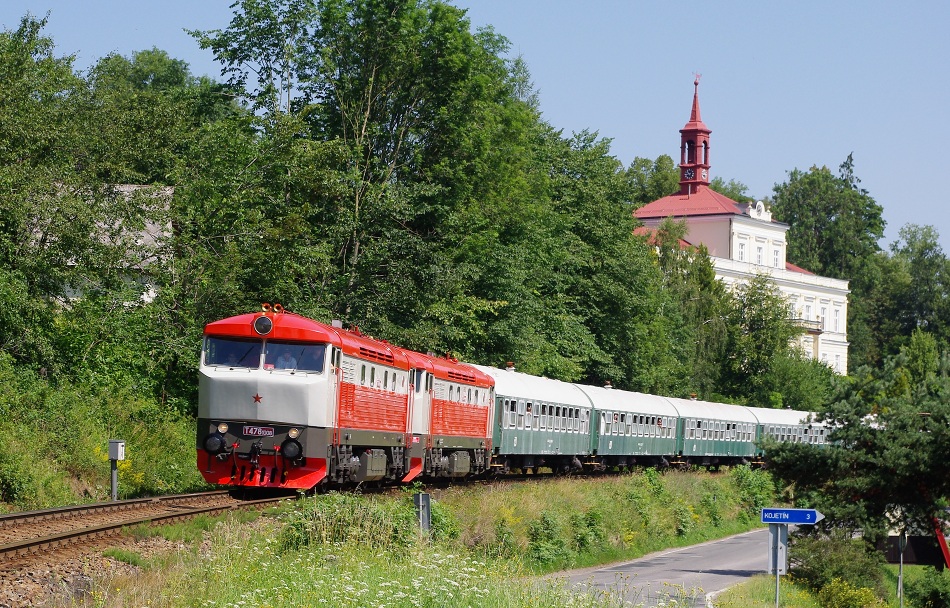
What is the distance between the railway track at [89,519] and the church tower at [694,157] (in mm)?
96406

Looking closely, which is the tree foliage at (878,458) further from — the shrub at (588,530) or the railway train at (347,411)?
the shrub at (588,530)

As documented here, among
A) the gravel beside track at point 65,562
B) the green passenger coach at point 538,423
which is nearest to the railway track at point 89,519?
the gravel beside track at point 65,562

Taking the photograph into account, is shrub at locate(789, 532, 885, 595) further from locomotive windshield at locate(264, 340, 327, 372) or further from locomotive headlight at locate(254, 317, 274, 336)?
locomotive headlight at locate(254, 317, 274, 336)

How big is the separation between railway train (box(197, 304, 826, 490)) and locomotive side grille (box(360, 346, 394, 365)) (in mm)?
41

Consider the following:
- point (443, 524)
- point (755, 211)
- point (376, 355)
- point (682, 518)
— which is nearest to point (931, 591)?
point (682, 518)

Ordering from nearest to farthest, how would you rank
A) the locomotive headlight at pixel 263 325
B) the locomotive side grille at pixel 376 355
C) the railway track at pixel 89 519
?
the railway track at pixel 89 519
the locomotive headlight at pixel 263 325
the locomotive side grille at pixel 376 355

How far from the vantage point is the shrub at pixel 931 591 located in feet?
101

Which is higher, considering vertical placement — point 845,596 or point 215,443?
point 215,443

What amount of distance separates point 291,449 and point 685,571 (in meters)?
11.1

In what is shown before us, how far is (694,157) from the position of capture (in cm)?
11781

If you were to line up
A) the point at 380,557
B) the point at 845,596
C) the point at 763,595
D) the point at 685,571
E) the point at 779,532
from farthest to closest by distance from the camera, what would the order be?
the point at 685,571 → the point at 845,596 → the point at 763,595 → the point at 779,532 → the point at 380,557

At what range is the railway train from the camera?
22.4 metres

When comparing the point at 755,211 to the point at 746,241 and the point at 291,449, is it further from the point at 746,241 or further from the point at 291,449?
the point at 291,449

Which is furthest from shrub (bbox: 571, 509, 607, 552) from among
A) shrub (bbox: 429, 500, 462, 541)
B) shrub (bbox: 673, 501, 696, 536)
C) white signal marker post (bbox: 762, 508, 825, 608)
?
white signal marker post (bbox: 762, 508, 825, 608)
